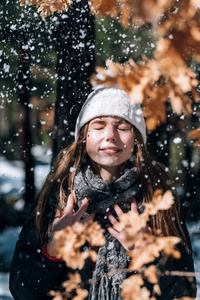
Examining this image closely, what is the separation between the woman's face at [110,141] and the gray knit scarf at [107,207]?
0.11 metres

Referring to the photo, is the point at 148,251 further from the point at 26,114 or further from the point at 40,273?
the point at 26,114

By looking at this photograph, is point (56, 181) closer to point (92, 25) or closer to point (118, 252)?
point (118, 252)

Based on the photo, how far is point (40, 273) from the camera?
5.80 feet

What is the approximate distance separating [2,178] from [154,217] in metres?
5.56

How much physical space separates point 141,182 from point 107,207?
0.86ft

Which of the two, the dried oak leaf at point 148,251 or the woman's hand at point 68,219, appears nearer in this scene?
the dried oak leaf at point 148,251

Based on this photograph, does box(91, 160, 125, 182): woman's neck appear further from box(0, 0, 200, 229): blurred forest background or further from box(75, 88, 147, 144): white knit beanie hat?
box(0, 0, 200, 229): blurred forest background

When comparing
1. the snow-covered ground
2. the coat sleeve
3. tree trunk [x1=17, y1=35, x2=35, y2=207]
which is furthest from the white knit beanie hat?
tree trunk [x1=17, y1=35, x2=35, y2=207]

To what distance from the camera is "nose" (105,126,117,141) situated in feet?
5.87

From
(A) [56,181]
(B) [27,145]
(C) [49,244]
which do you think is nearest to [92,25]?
(A) [56,181]

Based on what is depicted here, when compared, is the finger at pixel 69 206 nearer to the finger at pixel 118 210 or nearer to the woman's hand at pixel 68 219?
the woman's hand at pixel 68 219

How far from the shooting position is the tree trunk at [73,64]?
2709 millimetres

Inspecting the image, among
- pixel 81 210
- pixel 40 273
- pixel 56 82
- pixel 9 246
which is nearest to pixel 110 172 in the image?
pixel 81 210

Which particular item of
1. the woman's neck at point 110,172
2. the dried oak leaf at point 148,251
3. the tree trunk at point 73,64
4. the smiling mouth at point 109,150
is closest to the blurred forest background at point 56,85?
the tree trunk at point 73,64
